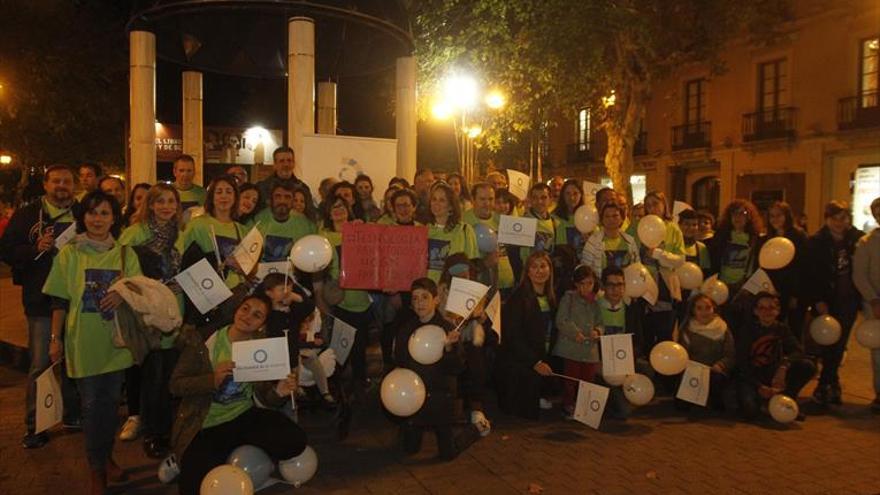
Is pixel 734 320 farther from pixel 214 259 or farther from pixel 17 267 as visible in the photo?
pixel 17 267

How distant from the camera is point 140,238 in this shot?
17.5ft

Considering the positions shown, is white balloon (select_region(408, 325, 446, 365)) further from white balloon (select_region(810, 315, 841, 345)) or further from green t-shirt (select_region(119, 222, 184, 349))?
white balloon (select_region(810, 315, 841, 345))

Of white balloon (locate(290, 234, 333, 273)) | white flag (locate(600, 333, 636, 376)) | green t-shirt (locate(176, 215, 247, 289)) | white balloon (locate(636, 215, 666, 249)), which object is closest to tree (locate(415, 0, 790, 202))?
white balloon (locate(636, 215, 666, 249))

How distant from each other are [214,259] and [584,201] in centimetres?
432

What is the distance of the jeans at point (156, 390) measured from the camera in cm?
545

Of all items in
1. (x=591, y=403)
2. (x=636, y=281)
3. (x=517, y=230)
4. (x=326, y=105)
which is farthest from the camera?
(x=326, y=105)

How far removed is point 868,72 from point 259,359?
958 inches

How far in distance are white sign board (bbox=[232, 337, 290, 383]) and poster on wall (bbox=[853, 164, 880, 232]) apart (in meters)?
22.6

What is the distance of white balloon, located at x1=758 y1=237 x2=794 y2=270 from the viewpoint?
7.31 m

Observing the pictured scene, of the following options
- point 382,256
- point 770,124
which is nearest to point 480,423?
point 382,256

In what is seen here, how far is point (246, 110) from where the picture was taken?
26.7m

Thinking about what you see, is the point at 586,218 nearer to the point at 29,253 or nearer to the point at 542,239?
the point at 542,239

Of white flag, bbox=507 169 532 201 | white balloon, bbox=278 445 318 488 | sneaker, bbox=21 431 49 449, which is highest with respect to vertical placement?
white flag, bbox=507 169 532 201

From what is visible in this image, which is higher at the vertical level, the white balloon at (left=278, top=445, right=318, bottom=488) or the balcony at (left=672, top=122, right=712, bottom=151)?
the balcony at (left=672, top=122, right=712, bottom=151)
